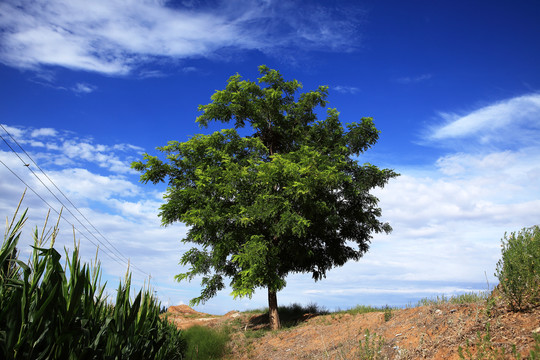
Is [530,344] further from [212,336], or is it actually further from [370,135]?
[370,135]

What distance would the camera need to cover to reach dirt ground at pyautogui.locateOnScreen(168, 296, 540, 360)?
7137mm

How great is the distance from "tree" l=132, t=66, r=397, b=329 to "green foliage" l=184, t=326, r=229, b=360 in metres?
2.17

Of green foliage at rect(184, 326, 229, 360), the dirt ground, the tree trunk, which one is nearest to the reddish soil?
the dirt ground

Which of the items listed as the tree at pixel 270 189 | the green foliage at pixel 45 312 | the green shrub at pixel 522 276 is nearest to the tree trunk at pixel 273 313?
the tree at pixel 270 189

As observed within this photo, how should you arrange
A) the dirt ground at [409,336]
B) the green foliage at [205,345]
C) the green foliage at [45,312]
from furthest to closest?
the green foliage at [205,345] → the dirt ground at [409,336] → the green foliage at [45,312]

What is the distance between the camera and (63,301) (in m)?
4.45

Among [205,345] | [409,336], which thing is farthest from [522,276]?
[205,345]

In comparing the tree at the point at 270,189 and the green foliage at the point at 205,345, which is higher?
the tree at the point at 270,189

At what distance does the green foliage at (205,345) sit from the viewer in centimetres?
1421

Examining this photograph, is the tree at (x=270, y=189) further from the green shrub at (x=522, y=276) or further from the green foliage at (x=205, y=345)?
the green shrub at (x=522, y=276)

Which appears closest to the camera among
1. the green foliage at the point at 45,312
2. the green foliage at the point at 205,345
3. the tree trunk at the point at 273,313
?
the green foliage at the point at 45,312

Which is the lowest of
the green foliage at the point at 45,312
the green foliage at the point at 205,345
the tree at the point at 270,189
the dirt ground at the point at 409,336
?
the green foliage at the point at 205,345

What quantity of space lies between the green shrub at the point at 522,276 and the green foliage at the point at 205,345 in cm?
1071

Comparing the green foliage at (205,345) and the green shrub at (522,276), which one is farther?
the green foliage at (205,345)
